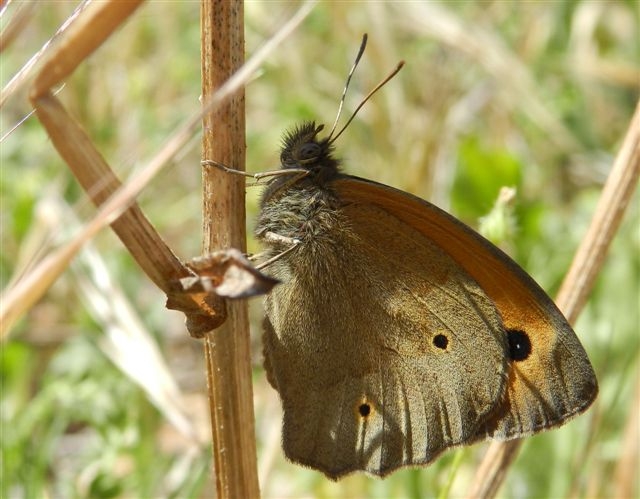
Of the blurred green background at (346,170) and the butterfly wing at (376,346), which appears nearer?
the butterfly wing at (376,346)

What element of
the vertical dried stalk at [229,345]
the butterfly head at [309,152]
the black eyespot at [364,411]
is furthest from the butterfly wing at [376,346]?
the vertical dried stalk at [229,345]

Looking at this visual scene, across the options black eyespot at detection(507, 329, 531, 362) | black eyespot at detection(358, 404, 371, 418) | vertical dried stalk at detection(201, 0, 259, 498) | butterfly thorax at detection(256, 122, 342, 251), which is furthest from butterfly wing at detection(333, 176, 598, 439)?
vertical dried stalk at detection(201, 0, 259, 498)

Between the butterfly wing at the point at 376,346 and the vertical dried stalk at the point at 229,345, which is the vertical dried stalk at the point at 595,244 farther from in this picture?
the vertical dried stalk at the point at 229,345

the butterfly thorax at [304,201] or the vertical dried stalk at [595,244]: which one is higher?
the butterfly thorax at [304,201]

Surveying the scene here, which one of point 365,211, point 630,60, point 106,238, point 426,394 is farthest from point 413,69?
point 426,394

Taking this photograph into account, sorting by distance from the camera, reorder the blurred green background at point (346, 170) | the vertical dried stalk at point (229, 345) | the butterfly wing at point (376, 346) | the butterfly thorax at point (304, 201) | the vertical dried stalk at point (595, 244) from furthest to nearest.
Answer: the blurred green background at point (346, 170) → the butterfly thorax at point (304, 201) → the butterfly wing at point (376, 346) → the vertical dried stalk at point (595, 244) → the vertical dried stalk at point (229, 345)

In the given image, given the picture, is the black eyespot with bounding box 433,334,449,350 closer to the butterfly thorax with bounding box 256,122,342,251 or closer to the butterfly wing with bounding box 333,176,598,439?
the butterfly wing with bounding box 333,176,598,439
